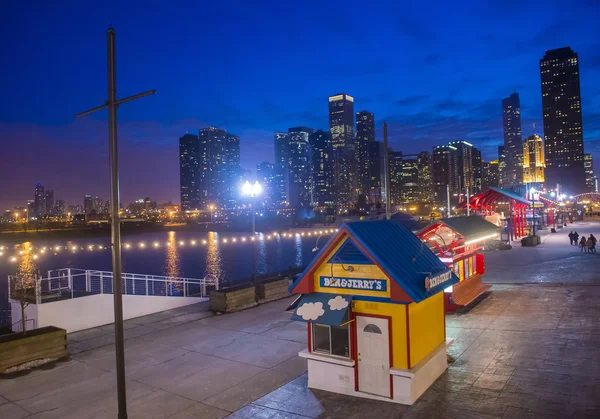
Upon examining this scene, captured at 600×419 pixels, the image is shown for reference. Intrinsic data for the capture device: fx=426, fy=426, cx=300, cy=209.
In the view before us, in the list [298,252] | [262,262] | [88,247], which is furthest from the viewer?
[298,252]

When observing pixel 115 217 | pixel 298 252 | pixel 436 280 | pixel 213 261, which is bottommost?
pixel 213 261

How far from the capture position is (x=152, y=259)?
318 ft

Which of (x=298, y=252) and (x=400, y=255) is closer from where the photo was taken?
(x=400, y=255)

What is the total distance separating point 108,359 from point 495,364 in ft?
37.7

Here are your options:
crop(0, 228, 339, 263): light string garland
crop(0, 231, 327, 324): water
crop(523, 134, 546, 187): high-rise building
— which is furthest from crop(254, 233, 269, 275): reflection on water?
crop(523, 134, 546, 187): high-rise building

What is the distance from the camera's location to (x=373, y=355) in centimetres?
984

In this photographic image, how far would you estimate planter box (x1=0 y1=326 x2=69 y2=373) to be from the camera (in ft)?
40.2

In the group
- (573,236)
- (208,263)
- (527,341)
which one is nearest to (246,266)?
(208,263)

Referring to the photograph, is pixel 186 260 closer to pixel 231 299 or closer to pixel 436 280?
pixel 231 299

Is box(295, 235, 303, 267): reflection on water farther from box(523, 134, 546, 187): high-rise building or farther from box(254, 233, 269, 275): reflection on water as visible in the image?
box(523, 134, 546, 187): high-rise building

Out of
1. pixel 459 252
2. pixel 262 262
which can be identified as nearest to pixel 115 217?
pixel 459 252

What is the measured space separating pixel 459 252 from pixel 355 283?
11.1 metres

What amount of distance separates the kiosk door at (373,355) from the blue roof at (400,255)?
42.4 inches

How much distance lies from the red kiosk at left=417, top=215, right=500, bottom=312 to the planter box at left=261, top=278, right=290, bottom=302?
7.57 m
